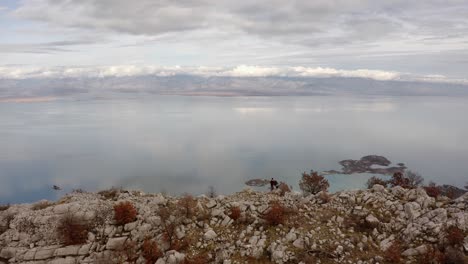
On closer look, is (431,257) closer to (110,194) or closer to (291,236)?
(291,236)

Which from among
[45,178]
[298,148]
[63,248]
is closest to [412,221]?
[63,248]

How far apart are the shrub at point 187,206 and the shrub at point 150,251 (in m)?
3.00

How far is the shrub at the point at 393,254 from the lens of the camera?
17094mm

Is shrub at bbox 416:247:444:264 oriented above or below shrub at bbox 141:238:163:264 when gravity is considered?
above

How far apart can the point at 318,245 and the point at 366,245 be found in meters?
2.80

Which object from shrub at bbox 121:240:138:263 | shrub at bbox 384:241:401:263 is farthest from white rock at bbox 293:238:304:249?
shrub at bbox 121:240:138:263

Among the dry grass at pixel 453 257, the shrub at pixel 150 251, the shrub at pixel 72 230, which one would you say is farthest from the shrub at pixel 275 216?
the shrub at pixel 72 230

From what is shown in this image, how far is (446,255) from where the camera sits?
16.2m

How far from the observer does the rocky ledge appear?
1795cm

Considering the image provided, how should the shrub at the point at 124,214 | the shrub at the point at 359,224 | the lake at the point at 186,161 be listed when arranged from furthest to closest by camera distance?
the lake at the point at 186,161 → the shrub at the point at 124,214 → the shrub at the point at 359,224

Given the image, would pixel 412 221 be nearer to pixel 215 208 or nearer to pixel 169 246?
pixel 215 208

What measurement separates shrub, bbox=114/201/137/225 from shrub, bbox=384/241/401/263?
52.2 feet

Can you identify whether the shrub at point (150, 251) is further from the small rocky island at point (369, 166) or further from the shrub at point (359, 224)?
A: the small rocky island at point (369, 166)

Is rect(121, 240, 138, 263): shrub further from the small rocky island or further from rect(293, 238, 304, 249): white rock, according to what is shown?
the small rocky island
